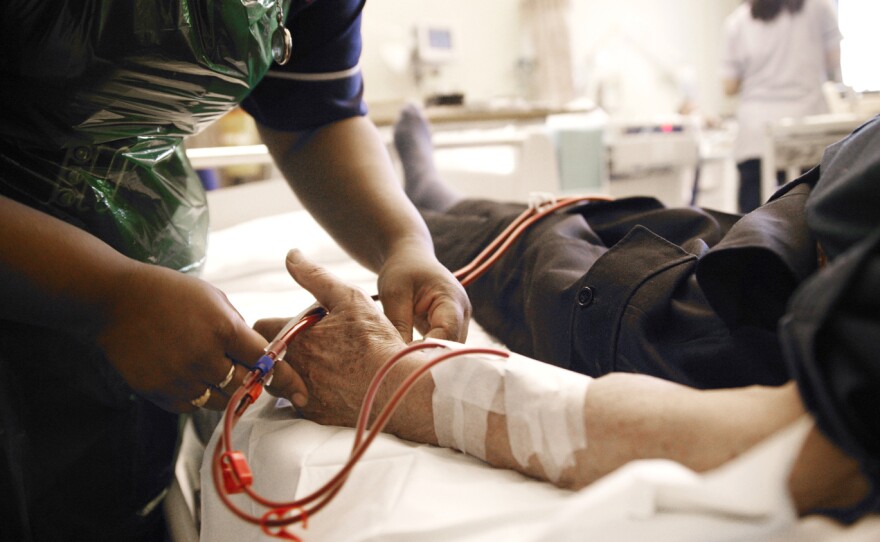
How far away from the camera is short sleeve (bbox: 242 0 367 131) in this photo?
79cm

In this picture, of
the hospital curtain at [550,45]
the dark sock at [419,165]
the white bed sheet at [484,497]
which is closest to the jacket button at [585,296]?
the white bed sheet at [484,497]

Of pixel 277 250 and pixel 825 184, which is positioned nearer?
pixel 825 184

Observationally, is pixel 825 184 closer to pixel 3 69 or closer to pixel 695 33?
pixel 3 69

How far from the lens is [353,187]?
2.63 ft

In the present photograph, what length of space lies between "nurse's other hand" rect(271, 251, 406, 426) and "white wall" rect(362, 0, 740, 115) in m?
3.30

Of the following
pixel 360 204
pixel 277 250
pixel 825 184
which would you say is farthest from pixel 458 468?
pixel 277 250

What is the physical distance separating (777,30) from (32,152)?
2.77 meters

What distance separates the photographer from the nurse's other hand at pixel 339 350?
0.56 meters

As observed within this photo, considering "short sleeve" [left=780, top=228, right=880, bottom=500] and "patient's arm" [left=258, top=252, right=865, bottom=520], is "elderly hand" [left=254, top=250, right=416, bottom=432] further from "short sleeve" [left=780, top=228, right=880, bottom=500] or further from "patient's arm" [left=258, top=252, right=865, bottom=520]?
"short sleeve" [left=780, top=228, right=880, bottom=500]

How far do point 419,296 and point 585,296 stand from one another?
17cm

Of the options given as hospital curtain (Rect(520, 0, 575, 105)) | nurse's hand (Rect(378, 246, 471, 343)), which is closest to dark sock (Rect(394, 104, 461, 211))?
nurse's hand (Rect(378, 246, 471, 343))

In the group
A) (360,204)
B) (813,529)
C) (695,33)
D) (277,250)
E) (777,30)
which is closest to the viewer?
(813,529)

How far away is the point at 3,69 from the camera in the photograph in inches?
21.6

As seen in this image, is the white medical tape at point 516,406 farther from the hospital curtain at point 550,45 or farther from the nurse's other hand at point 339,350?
the hospital curtain at point 550,45
